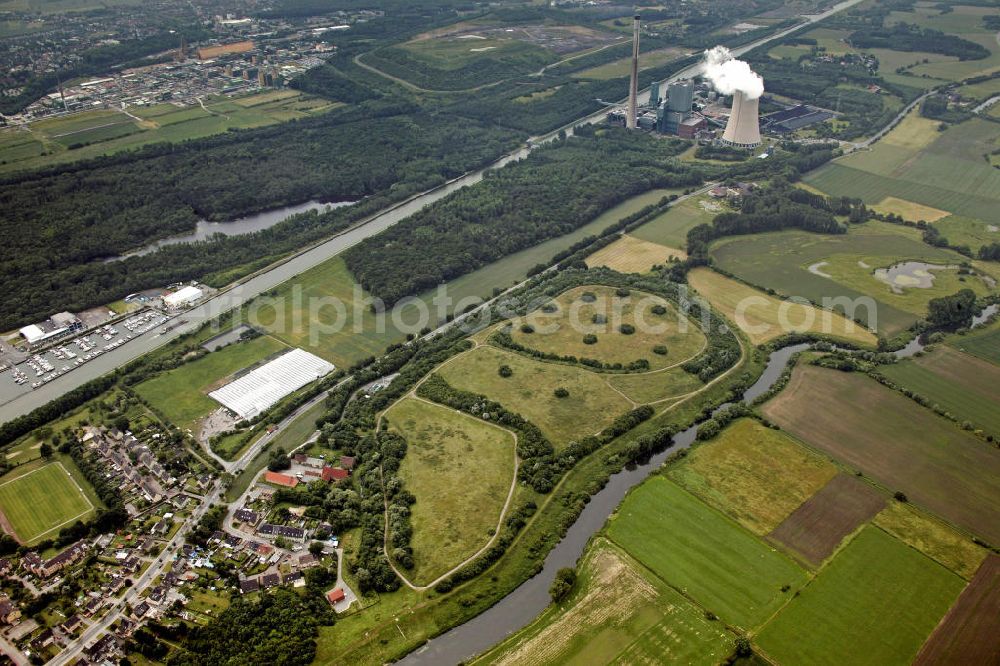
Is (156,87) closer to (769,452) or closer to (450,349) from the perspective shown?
(450,349)

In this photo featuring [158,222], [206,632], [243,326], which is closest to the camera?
[206,632]

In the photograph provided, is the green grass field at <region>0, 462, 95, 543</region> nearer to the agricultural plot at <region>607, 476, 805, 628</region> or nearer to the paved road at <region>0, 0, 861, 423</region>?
the paved road at <region>0, 0, 861, 423</region>

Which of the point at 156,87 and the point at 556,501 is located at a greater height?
the point at 156,87

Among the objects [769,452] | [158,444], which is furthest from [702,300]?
[158,444]

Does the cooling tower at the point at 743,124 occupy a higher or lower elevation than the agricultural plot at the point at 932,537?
higher

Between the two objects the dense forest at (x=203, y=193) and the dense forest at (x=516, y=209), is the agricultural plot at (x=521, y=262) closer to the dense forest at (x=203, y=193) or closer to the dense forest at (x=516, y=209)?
the dense forest at (x=516, y=209)

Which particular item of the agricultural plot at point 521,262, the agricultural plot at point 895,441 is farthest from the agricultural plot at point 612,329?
the agricultural plot at point 895,441

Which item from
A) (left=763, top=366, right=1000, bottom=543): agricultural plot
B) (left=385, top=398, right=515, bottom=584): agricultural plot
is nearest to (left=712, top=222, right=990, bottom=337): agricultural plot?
(left=763, top=366, right=1000, bottom=543): agricultural plot
